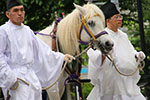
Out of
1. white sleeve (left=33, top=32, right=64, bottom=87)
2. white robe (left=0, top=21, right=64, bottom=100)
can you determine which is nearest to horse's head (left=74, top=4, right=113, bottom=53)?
white sleeve (left=33, top=32, right=64, bottom=87)

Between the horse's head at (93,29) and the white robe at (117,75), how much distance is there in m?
0.57

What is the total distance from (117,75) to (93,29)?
1190 mm

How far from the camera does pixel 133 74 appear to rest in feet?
27.2

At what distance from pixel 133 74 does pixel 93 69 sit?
0.72 meters

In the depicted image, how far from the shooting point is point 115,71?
8227 mm

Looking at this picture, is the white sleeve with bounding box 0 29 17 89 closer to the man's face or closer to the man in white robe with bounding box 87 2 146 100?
the man's face

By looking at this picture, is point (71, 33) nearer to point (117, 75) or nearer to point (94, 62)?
point (94, 62)

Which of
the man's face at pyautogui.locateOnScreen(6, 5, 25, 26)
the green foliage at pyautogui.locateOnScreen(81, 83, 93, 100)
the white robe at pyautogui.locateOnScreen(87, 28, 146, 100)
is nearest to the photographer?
the man's face at pyautogui.locateOnScreen(6, 5, 25, 26)

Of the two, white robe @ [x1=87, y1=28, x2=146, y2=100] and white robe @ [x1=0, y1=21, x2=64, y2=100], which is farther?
white robe @ [x1=87, y1=28, x2=146, y2=100]

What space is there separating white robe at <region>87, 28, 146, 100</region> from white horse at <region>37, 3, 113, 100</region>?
0.51m

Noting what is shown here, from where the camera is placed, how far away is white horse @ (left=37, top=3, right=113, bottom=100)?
7.48 metres

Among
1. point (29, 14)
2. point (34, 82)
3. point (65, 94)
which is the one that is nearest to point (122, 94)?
point (65, 94)

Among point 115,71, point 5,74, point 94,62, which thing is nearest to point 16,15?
point 5,74

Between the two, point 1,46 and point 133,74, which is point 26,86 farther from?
point 133,74
